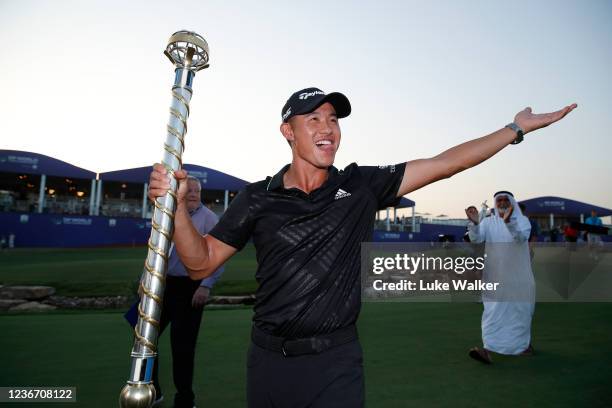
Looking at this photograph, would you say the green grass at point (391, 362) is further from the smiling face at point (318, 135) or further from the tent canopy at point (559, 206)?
the tent canopy at point (559, 206)

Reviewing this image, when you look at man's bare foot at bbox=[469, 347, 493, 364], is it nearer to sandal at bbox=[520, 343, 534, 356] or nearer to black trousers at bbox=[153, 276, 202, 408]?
sandal at bbox=[520, 343, 534, 356]

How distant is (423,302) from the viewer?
444 inches

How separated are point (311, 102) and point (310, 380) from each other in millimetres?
1523

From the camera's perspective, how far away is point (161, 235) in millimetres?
1526

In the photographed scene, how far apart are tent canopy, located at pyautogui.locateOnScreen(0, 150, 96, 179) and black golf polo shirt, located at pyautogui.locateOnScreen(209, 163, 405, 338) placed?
36.2 m

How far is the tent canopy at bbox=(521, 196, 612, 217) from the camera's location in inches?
1630

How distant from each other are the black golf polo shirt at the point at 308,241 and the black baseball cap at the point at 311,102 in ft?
1.31

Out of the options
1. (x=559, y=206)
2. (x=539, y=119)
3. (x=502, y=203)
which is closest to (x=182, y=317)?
(x=539, y=119)

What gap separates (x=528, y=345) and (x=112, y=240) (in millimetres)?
29277

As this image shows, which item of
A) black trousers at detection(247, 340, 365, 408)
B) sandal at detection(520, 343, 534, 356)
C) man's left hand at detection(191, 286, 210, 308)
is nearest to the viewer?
black trousers at detection(247, 340, 365, 408)

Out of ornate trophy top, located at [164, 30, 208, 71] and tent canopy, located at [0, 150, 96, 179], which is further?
tent canopy, located at [0, 150, 96, 179]

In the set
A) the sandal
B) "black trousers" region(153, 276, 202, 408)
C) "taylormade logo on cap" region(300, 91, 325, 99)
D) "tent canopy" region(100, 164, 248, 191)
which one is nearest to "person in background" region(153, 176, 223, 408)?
"black trousers" region(153, 276, 202, 408)

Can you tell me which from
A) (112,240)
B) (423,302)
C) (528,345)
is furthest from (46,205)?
(528,345)

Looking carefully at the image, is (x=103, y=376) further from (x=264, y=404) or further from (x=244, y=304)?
(x=244, y=304)
